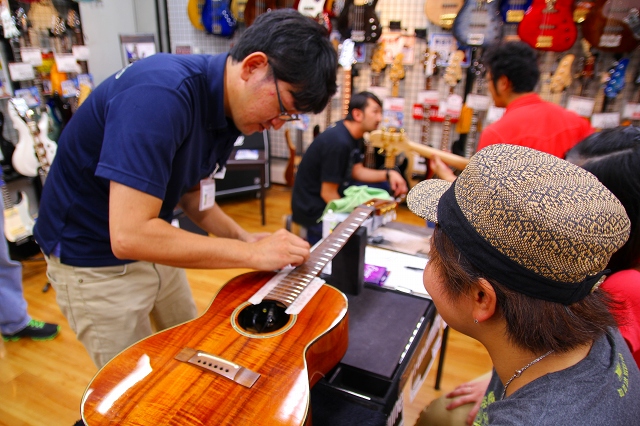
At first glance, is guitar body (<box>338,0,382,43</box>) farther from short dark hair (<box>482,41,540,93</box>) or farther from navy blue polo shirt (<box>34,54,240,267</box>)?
navy blue polo shirt (<box>34,54,240,267</box>)

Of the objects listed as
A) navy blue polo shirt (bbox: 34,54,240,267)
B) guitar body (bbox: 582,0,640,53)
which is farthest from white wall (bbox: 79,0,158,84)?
guitar body (bbox: 582,0,640,53)

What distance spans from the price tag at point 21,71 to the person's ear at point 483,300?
3869 mm

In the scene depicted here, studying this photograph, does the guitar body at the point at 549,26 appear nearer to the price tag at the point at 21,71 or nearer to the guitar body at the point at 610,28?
the guitar body at the point at 610,28

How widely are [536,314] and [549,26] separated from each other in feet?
12.9

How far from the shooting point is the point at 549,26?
3775 mm

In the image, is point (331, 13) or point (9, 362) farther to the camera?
point (331, 13)

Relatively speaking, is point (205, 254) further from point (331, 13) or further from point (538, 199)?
point (331, 13)

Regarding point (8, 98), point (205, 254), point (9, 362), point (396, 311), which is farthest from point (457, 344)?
point (8, 98)

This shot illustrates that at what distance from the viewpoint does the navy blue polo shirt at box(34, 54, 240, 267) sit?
3.43 ft

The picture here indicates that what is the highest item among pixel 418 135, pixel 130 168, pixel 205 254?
pixel 130 168

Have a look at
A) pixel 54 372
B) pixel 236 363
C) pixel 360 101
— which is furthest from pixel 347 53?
pixel 236 363

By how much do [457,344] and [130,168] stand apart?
2.38m

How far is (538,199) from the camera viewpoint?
2.08 ft

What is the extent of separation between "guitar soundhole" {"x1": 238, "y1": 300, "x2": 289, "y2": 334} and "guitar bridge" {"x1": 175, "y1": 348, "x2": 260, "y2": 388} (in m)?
0.17
